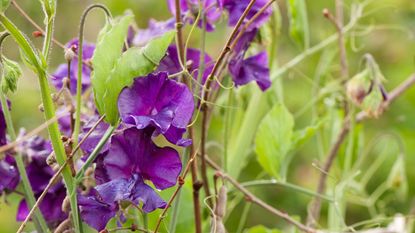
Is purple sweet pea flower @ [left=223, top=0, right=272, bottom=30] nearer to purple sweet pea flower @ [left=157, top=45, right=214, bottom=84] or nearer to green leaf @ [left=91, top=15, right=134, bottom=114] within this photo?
purple sweet pea flower @ [left=157, top=45, right=214, bottom=84]

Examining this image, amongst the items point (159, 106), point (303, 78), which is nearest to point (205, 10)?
point (159, 106)

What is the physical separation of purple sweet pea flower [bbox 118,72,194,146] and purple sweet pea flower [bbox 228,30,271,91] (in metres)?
0.13

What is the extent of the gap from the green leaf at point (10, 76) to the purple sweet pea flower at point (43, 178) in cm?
11

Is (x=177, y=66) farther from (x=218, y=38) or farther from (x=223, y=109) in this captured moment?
(x=218, y=38)

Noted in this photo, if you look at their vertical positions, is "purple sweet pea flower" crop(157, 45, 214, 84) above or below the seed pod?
above

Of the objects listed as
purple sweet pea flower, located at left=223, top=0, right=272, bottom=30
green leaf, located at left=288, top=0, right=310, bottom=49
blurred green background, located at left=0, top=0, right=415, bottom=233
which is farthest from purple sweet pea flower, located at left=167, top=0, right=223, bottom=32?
blurred green background, located at left=0, top=0, right=415, bottom=233

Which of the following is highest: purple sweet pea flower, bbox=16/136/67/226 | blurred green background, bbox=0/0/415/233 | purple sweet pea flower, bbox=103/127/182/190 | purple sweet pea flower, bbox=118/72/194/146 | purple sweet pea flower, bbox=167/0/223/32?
purple sweet pea flower, bbox=167/0/223/32

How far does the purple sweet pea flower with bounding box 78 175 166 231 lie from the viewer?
54 centimetres

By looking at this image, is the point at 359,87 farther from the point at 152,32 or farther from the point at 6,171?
the point at 6,171

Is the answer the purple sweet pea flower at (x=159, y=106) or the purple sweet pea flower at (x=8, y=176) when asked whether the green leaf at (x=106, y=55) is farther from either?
the purple sweet pea flower at (x=8, y=176)

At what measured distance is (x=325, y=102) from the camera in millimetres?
901

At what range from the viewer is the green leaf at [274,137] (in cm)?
78

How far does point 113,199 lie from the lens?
0.54 m

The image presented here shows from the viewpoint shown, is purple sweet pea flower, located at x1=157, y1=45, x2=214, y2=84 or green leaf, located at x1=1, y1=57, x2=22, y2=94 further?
purple sweet pea flower, located at x1=157, y1=45, x2=214, y2=84
